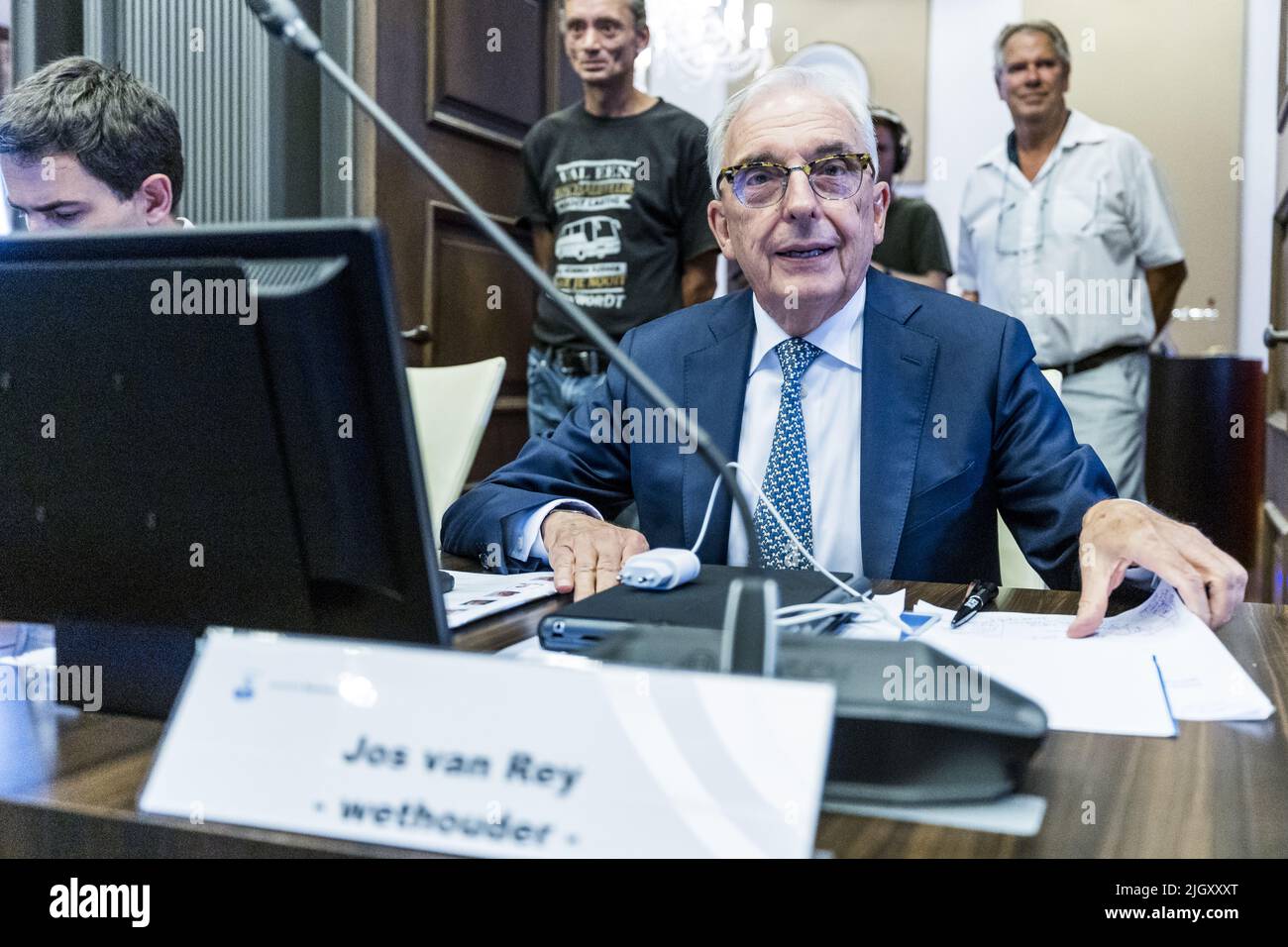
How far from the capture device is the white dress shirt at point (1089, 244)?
276cm

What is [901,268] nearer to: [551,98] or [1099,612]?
[551,98]

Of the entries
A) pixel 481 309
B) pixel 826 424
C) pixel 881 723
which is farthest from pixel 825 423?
pixel 481 309

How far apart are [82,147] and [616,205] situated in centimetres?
121

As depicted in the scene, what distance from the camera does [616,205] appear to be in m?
2.54

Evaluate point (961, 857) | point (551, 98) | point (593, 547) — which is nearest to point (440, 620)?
point (961, 857)

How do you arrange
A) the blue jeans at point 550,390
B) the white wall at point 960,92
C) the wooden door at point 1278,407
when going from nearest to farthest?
1. the blue jeans at point 550,390
2. the wooden door at point 1278,407
3. the white wall at point 960,92

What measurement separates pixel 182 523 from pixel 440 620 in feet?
0.54

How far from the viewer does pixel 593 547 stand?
1125mm

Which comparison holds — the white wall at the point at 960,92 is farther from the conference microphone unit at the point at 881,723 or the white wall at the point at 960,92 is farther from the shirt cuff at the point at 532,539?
the conference microphone unit at the point at 881,723

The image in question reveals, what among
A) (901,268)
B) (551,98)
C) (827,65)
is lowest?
(901,268)

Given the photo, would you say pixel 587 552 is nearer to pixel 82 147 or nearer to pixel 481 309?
pixel 82 147

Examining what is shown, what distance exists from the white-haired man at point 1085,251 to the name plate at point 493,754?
2445 millimetres

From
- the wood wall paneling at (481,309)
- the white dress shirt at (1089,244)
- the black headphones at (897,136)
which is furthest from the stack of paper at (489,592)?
the black headphones at (897,136)

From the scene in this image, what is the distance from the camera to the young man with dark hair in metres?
1.53
